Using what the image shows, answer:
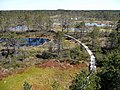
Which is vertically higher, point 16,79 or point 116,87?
point 116,87

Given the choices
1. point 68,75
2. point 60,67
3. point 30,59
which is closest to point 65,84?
point 68,75

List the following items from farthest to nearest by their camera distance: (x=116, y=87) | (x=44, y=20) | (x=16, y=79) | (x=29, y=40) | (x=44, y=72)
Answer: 1. (x=44, y=20)
2. (x=29, y=40)
3. (x=44, y=72)
4. (x=16, y=79)
5. (x=116, y=87)

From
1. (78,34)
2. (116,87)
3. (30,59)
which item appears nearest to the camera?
(116,87)

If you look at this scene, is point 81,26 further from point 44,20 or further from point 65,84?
point 65,84

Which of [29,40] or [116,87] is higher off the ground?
[116,87]

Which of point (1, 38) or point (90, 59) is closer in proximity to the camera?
point (90, 59)

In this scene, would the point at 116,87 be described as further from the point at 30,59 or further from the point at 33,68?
the point at 30,59

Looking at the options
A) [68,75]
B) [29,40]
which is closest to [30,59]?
[68,75]

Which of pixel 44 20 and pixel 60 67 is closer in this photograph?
pixel 60 67

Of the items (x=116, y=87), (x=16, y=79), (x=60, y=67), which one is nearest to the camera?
(x=116, y=87)
